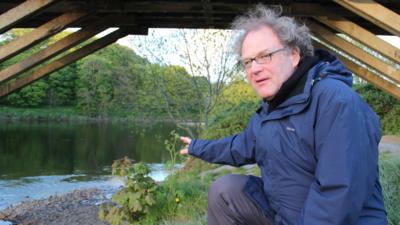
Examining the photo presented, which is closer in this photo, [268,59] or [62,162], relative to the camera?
[268,59]

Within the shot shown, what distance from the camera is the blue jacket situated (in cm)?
169

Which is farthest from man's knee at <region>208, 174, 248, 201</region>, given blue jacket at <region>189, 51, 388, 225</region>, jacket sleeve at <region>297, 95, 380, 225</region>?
jacket sleeve at <region>297, 95, 380, 225</region>

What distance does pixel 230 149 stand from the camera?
257cm

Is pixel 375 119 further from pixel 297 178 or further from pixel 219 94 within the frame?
pixel 219 94

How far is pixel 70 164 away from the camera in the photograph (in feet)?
62.3

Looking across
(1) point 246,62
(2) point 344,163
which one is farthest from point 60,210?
(2) point 344,163

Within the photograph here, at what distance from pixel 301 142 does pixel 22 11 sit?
13.1ft

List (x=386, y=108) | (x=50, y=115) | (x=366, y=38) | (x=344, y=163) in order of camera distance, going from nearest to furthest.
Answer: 1. (x=344, y=163)
2. (x=366, y=38)
3. (x=386, y=108)
4. (x=50, y=115)

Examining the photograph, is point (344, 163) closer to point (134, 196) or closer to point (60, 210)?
point (134, 196)

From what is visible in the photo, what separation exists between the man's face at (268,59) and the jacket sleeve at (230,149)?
0.40 metres

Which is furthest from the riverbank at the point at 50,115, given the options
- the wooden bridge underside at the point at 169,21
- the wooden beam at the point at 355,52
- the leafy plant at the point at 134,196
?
the leafy plant at the point at 134,196

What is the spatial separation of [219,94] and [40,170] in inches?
346

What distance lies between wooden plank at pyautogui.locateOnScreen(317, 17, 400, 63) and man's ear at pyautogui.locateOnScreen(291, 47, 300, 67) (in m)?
3.54

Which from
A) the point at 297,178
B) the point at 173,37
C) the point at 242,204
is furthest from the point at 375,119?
the point at 173,37
